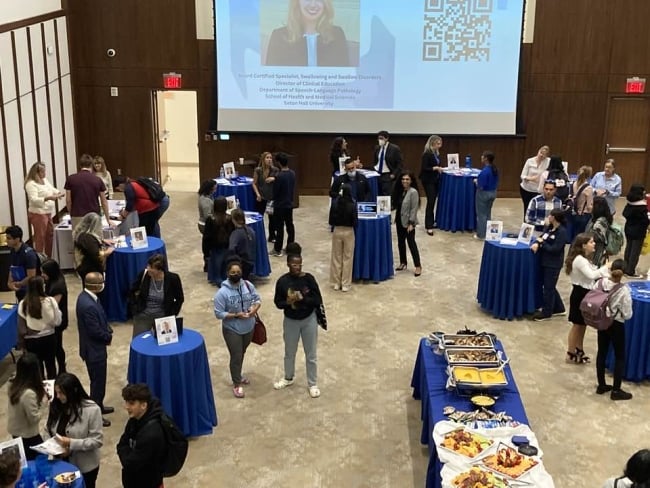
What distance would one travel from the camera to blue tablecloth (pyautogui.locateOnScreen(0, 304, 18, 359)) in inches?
279

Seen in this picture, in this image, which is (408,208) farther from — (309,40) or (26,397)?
(26,397)

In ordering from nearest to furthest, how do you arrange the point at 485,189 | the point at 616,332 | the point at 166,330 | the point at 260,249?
the point at 166,330 < the point at 616,332 < the point at 260,249 < the point at 485,189

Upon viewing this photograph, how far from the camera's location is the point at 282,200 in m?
10.5

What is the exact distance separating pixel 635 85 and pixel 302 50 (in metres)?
5.69

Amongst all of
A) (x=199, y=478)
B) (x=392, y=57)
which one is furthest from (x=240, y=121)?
(x=199, y=478)

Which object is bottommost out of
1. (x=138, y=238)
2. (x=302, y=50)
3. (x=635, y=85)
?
(x=138, y=238)

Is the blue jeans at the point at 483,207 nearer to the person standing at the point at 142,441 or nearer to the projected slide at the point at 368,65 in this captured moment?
the projected slide at the point at 368,65

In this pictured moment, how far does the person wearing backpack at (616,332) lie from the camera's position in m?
6.62

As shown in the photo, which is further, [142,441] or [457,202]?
[457,202]

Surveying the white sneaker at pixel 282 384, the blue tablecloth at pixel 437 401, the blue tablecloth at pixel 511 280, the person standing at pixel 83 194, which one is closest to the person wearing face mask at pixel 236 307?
the white sneaker at pixel 282 384

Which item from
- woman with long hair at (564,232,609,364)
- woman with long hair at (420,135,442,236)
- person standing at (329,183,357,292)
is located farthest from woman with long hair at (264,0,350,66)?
woman with long hair at (564,232,609,364)

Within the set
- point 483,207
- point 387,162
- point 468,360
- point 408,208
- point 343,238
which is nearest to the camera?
point 468,360

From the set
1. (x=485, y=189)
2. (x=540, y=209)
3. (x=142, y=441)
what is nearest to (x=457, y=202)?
(x=485, y=189)

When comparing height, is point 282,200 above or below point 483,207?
above
